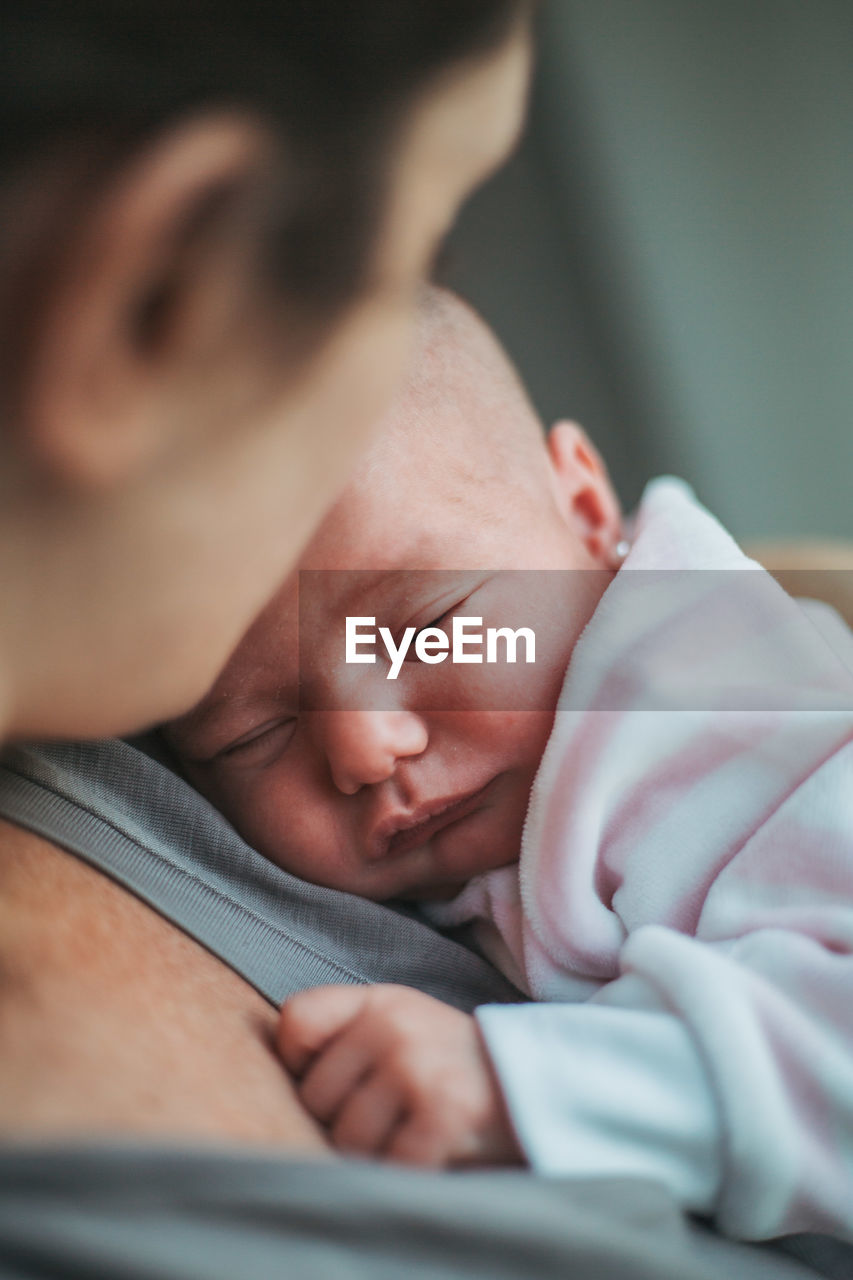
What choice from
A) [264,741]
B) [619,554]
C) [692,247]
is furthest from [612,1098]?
[692,247]

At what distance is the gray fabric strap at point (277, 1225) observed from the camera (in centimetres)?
34

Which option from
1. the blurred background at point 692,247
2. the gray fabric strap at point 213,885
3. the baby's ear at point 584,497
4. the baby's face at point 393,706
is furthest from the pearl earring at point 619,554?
the blurred background at point 692,247

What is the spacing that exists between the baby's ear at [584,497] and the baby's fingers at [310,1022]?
0.49m

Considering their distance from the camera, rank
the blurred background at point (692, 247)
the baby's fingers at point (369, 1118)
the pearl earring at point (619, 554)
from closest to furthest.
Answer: the baby's fingers at point (369, 1118)
the pearl earring at point (619, 554)
the blurred background at point (692, 247)

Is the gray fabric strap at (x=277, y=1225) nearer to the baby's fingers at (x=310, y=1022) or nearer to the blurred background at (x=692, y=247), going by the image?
the baby's fingers at (x=310, y=1022)

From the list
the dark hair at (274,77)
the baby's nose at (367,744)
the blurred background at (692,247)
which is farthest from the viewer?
the blurred background at (692,247)

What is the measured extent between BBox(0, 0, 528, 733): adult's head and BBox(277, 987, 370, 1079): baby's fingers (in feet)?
0.80

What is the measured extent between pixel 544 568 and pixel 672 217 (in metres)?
1.35

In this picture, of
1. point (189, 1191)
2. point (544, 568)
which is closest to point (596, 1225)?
point (189, 1191)

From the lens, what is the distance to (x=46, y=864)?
57cm

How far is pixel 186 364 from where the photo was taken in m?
0.34

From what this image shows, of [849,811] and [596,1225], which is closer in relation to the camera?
[596,1225]

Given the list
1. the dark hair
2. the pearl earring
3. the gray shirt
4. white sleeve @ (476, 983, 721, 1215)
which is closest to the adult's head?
the dark hair

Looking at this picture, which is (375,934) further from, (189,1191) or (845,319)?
(845,319)
